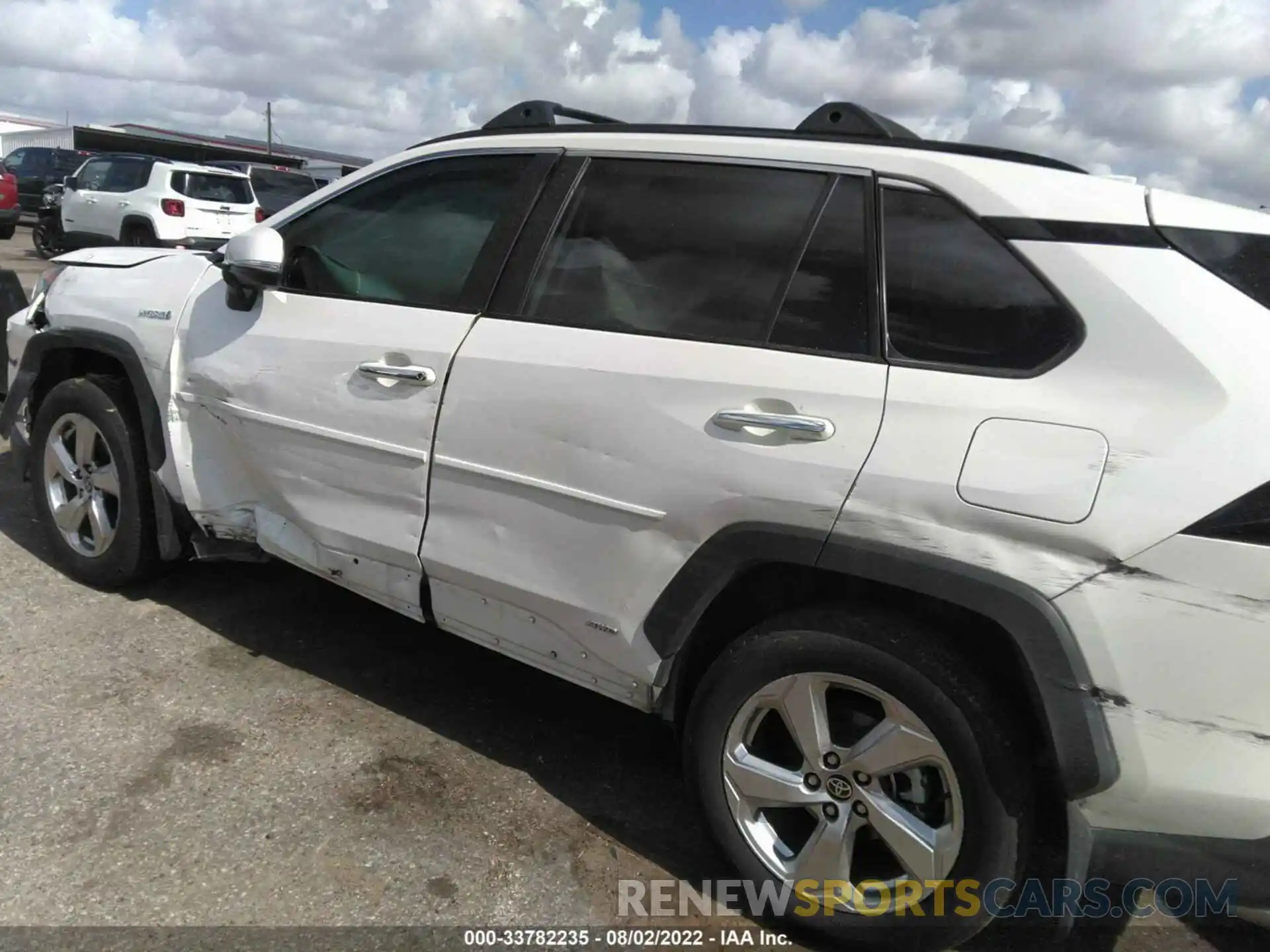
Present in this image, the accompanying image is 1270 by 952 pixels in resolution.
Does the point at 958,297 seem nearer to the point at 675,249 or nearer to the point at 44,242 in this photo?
the point at 675,249

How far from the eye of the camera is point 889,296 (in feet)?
7.57

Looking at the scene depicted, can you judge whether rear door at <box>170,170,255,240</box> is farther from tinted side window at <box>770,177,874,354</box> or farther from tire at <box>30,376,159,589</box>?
tinted side window at <box>770,177,874,354</box>

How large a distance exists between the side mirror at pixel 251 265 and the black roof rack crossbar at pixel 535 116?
2.54 ft

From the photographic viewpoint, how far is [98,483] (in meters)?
3.83

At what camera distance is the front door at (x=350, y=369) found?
9.57 ft

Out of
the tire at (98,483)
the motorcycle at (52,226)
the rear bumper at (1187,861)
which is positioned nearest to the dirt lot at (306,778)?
the tire at (98,483)

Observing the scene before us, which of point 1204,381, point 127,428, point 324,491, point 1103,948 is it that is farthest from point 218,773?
point 1204,381

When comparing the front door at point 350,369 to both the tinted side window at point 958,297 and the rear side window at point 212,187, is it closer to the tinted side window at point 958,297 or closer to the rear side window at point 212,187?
the tinted side window at point 958,297

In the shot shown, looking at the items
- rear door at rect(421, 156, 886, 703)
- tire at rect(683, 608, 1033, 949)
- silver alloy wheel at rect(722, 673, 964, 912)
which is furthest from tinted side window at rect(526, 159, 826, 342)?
silver alloy wheel at rect(722, 673, 964, 912)

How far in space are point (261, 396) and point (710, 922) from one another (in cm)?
209

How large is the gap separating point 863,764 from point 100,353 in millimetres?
3252

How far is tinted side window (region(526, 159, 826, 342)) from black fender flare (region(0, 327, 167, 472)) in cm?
163

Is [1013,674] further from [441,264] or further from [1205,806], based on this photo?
[441,264]

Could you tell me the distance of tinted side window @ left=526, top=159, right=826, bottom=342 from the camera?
2488 mm
